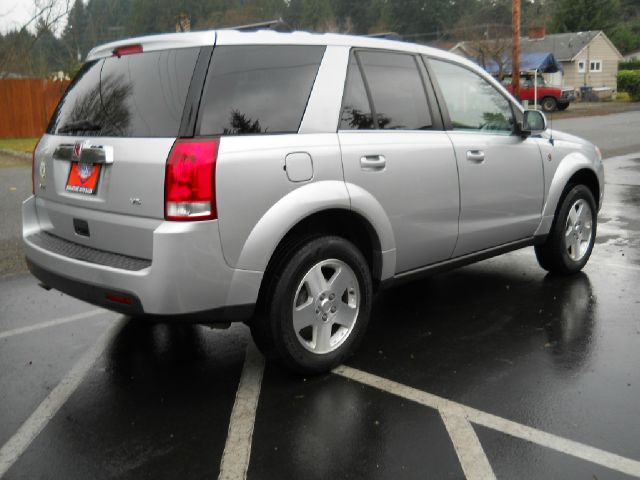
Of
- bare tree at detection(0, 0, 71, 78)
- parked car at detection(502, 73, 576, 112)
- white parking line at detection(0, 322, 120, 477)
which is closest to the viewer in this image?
white parking line at detection(0, 322, 120, 477)

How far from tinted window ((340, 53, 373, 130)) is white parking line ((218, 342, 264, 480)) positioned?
1535 mm

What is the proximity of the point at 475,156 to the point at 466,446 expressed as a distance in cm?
226

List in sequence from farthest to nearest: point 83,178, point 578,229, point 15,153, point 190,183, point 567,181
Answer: point 15,153 → point 578,229 → point 567,181 → point 83,178 → point 190,183

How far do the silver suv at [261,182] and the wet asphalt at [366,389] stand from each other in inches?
18.3

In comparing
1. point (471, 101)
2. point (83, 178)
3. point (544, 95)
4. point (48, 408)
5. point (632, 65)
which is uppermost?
point (632, 65)

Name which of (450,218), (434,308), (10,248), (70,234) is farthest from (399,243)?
(10,248)

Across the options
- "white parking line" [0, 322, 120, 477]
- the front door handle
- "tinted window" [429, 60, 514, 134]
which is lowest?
"white parking line" [0, 322, 120, 477]

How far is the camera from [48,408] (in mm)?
3689

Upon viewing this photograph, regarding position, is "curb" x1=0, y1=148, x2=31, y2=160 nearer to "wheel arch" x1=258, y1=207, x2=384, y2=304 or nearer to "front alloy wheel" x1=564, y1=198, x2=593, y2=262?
"front alloy wheel" x1=564, y1=198, x2=593, y2=262

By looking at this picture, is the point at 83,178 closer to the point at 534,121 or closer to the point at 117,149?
the point at 117,149

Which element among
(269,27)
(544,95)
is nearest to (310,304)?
(269,27)

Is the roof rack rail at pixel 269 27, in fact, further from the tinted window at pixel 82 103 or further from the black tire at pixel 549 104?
the black tire at pixel 549 104

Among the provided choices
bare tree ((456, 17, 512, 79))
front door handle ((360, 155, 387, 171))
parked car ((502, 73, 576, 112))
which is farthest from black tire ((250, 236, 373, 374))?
bare tree ((456, 17, 512, 79))

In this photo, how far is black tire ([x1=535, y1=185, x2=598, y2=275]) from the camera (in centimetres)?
579
